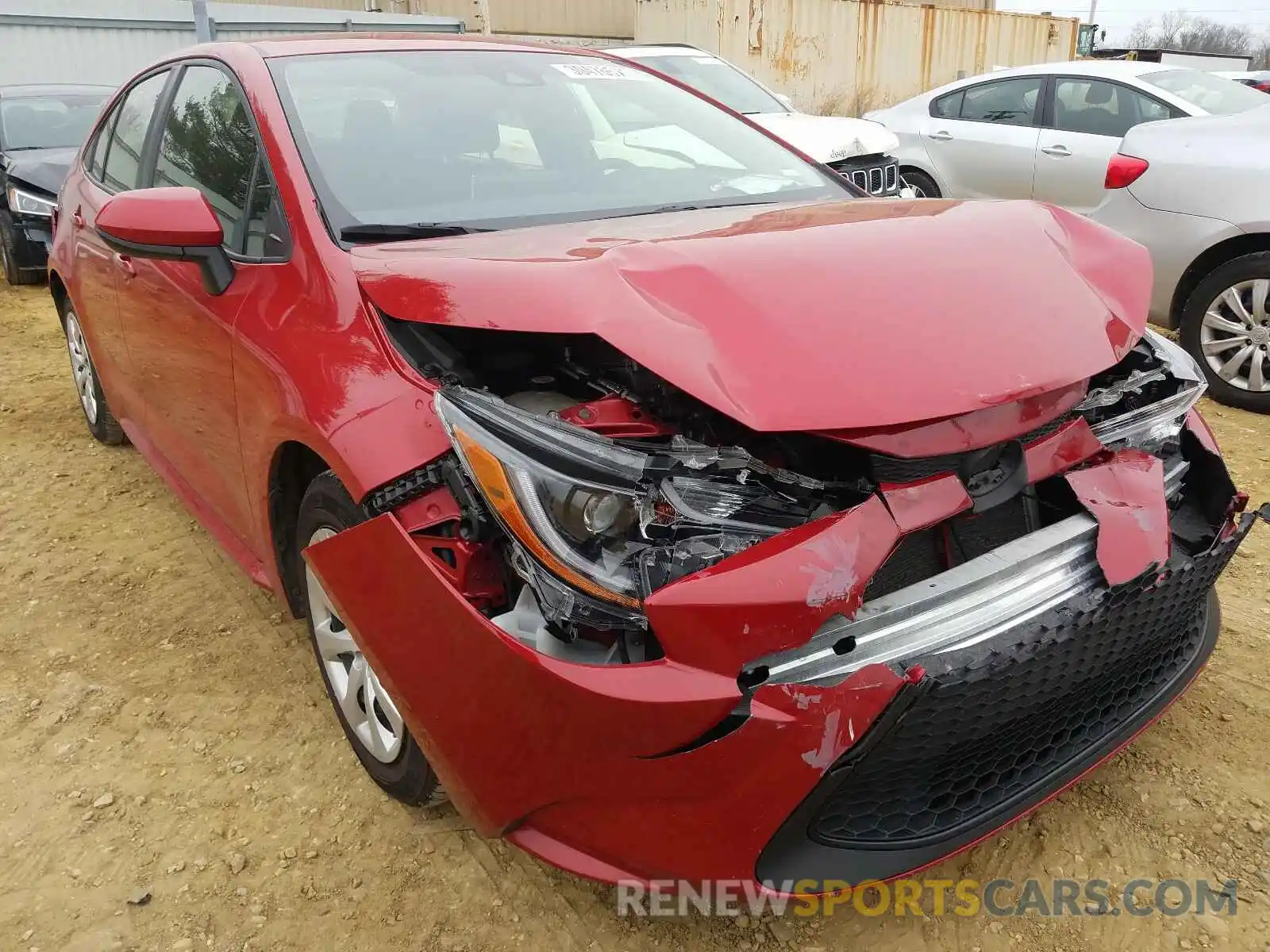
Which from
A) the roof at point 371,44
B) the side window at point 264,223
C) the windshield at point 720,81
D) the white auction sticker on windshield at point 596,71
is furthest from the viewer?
the windshield at point 720,81

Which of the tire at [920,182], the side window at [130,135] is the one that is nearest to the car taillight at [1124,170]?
the tire at [920,182]

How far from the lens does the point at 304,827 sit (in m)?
2.13

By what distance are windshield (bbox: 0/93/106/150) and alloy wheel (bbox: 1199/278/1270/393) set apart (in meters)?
8.53

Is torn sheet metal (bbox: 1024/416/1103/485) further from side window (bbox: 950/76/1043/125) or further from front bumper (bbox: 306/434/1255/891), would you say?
side window (bbox: 950/76/1043/125)

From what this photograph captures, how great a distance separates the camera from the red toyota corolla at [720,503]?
1449 mm

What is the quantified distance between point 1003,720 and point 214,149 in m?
2.40

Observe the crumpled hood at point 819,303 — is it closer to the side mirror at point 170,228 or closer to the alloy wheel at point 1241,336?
the side mirror at point 170,228

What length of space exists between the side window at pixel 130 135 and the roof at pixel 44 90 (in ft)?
21.1

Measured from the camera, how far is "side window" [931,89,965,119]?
7.13m

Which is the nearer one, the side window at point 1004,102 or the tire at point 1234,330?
the tire at point 1234,330

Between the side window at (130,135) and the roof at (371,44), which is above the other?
the roof at (371,44)

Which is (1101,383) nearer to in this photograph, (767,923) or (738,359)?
(738,359)

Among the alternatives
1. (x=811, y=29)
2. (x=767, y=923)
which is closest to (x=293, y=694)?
(x=767, y=923)

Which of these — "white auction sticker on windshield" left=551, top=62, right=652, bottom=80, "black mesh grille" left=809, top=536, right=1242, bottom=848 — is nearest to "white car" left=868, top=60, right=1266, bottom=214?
"white auction sticker on windshield" left=551, top=62, right=652, bottom=80
